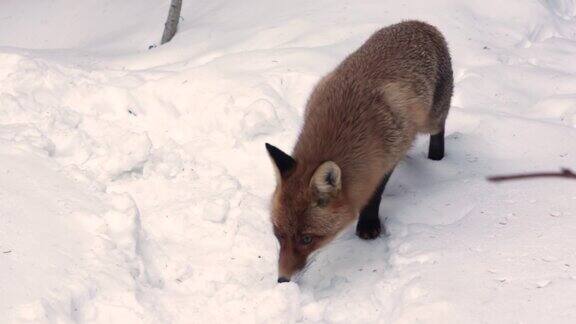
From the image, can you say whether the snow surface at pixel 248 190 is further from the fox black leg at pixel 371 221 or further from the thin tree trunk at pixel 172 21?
the thin tree trunk at pixel 172 21

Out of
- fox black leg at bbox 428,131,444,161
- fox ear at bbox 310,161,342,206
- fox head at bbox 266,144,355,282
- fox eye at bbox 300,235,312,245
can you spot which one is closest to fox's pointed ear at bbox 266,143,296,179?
fox head at bbox 266,144,355,282

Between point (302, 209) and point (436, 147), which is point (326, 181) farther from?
point (436, 147)

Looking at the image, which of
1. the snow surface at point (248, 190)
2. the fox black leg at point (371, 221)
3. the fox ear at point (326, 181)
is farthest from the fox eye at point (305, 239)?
the fox black leg at point (371, 221)

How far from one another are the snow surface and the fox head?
1.07 feet

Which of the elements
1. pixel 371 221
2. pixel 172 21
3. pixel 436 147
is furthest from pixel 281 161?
pixel 172 21

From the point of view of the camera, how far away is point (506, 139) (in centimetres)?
575

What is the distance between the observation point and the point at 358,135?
418 centimetres

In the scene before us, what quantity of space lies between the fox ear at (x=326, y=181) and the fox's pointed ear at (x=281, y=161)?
0.80 ft

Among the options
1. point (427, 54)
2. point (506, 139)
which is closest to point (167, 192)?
point (427, 54)

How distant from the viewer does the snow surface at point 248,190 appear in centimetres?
386

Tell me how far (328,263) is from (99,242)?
1.75m

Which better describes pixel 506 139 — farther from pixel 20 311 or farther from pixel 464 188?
pixel 20 311

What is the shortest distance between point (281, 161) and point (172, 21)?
5.59m

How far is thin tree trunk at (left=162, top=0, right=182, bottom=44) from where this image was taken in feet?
28.2
